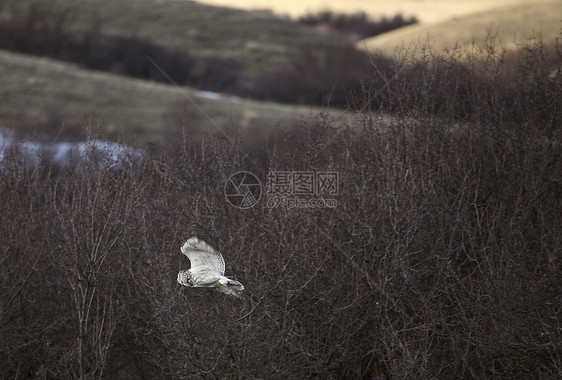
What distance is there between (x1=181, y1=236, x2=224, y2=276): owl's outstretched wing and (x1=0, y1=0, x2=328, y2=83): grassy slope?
148ft

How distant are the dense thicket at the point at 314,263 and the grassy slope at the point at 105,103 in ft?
66.4

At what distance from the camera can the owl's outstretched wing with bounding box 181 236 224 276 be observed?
8.66 m

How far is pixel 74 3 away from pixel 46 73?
20.1 m

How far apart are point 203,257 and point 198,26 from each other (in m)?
58.4

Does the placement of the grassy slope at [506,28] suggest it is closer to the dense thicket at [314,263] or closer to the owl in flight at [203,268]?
the dense thicket at [314,263]

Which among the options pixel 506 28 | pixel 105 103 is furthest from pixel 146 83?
pixel 506 28

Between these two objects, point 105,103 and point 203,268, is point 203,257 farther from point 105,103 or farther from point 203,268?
point 105,103

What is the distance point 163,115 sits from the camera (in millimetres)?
39562

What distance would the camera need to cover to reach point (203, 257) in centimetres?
873

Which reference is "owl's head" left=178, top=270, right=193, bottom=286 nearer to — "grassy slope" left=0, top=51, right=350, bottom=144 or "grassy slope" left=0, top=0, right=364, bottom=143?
"grassy slope" left=0, top=0, right=364, bottom=143

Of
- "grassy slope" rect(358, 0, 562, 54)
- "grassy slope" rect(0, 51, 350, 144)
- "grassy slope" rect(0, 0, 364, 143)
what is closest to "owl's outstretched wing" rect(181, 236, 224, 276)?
"grassy slope" rect(0, 0, 364, 143)

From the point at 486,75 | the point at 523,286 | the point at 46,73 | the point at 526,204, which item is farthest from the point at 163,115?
the point at 523,286

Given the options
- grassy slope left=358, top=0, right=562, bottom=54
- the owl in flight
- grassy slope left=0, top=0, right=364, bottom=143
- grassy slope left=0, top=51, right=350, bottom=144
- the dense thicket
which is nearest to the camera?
the owl in flight

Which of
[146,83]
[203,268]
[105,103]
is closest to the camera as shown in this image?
[203,268]
